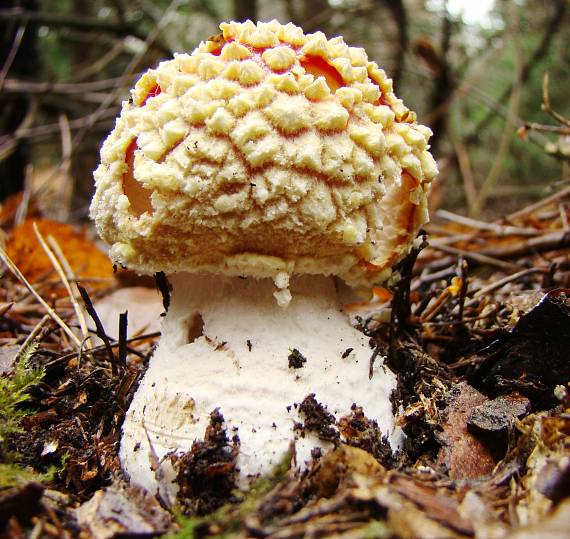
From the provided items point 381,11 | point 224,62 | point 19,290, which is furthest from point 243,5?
point 224,62

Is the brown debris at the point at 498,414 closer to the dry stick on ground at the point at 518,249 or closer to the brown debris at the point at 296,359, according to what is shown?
the brown debris at the point at 296,359

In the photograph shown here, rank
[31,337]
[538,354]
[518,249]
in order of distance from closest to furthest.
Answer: [538,354]
[31,337]
[518,249]

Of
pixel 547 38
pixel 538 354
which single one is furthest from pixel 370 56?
pixel 538 354

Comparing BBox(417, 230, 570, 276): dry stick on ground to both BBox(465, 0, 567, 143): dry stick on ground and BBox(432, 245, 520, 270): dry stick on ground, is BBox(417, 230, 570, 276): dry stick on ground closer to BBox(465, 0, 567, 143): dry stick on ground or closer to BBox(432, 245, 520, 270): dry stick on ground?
BBox(432, 245, 520, 270): dry stick on ground

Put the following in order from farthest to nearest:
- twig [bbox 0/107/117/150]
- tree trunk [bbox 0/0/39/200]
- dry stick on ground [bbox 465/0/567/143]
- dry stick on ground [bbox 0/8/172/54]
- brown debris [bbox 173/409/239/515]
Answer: dry stick on ground [bbox 465/0/567/143], tree trunk [bbox 0/0/39/200], dry stick on ground [bbox 0/8/172/54], twig [bbox 0/107/117/150], brown debris [bbox 173/409/239/515]

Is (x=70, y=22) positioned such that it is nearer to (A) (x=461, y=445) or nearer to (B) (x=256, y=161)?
(B) (x=256, y=161)

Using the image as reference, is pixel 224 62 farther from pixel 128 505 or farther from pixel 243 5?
pixel 243 5

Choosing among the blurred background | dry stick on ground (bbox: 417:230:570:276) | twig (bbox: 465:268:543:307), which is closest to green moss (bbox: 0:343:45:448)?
twig (bbox: 465:268:543:307)
